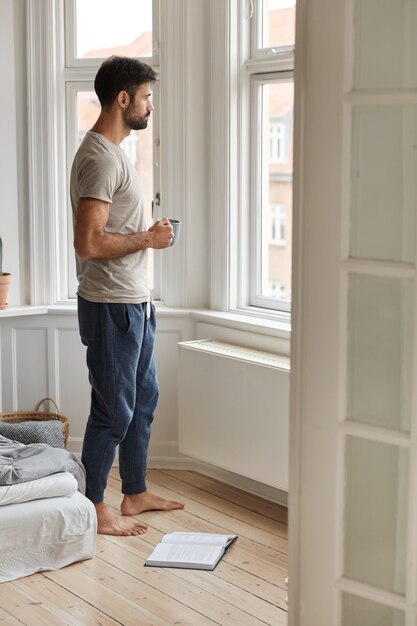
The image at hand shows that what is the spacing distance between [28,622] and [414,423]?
1492mm

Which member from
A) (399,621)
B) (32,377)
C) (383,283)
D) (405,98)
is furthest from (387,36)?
(32,377)

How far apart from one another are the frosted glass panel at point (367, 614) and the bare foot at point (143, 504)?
5.32 ft

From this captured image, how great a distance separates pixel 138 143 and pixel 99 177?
1.13 metres

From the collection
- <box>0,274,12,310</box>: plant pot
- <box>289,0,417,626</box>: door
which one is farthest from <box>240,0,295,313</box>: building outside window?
<box>289,0,417,626</box>: door

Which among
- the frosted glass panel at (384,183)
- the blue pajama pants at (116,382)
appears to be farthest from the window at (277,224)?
the frosted glass panel at (384,183)

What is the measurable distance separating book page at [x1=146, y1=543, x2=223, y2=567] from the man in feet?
→ 0.80

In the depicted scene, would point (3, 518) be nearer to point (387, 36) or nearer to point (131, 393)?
point (131, 393)

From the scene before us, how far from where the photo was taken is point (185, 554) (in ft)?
11.4

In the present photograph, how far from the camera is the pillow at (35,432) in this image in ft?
13.2

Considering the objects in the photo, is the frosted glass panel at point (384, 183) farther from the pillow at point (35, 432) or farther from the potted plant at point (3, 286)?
the potted plant at point (3, 286)

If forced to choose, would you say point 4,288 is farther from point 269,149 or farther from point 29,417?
point 269,149

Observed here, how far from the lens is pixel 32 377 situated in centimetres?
457

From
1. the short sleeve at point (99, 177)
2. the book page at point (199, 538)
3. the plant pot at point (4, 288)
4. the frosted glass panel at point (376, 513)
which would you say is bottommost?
the book page at point (199, 538)

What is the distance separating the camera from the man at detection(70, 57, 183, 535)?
3488 millimetres
